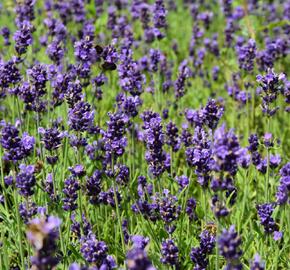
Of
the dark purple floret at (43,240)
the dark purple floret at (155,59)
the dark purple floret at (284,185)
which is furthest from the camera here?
the dark purple floret at (155,59)

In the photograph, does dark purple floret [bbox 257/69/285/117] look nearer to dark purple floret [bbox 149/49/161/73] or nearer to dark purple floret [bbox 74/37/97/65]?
dark purple floret [bbox 74/37/97/65]

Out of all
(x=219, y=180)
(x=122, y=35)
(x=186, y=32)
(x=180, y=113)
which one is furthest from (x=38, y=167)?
(x=186, y=32)

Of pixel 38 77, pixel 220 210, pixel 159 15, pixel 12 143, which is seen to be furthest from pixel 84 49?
pixel 220 210

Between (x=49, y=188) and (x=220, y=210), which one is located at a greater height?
(x=220, y=210)

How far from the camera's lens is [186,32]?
8.84 meters

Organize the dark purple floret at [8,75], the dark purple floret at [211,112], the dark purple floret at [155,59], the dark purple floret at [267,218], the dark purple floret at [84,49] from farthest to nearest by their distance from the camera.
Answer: the dark purple floret at [155,59], the dark purple floret at [84,49], the dark purple floret at [8,75], the dark purple floret at [211,112], the dark purple floret at [267,218]

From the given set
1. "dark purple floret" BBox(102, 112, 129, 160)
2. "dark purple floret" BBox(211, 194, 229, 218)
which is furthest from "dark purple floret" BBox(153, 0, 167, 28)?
"dark purple floret" BBox(211, 194, 229, 218)

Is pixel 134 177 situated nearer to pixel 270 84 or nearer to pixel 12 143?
pixel 270 84

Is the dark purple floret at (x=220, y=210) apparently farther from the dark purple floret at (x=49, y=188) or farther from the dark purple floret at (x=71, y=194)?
the dark purple floret at (x=49, y=188)

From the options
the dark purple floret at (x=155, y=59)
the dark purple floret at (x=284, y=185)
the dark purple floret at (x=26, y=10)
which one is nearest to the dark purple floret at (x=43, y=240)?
the dark purple floret at (x=284, y=185)

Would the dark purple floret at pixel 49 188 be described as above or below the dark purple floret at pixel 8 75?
below

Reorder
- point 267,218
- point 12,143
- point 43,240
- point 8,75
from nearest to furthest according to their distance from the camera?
point 43,240 < point 12,143 < point 267,218 < point 8,75

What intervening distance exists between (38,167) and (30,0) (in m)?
1.88

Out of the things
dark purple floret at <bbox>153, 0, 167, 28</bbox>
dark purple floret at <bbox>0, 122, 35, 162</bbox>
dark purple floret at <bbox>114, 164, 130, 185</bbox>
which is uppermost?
dark purple floret at <bbox>153, 0, 167, 28</bbox>
